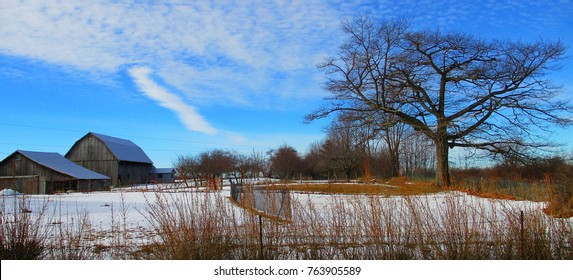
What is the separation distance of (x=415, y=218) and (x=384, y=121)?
82.1ft

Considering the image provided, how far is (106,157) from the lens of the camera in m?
60.8

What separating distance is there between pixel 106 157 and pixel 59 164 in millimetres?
9620

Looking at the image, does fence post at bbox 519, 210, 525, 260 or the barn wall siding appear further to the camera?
the barn wall siding

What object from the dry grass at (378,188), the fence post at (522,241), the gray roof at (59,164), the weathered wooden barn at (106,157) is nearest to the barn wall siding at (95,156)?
the weathered wooden barn at (106,157)

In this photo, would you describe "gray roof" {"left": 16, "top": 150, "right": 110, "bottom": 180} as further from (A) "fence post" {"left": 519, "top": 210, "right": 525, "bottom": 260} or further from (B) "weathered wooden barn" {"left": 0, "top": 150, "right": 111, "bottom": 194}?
(A) "fence post" {"left": 519, "top": 210, "right": 525, "bottom": 260}

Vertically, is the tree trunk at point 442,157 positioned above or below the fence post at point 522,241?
above

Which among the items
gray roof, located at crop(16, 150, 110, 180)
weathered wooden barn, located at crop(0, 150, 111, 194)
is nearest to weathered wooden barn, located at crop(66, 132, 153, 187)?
gray roof, located at crop(16, 150, 110, 180)

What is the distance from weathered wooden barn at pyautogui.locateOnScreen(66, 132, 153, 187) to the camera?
2382 inches

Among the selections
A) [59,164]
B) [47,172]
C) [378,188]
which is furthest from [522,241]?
[59,164]

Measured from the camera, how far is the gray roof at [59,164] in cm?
4888

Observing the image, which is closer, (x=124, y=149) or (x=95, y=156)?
(x=95, y=156)

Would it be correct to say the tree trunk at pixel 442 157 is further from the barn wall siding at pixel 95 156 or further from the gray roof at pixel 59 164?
the barn wall siding at pixel 95 156

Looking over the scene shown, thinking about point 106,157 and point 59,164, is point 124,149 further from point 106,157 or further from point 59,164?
point 59,164

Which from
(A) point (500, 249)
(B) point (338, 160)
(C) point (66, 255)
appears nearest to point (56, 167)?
(B) point (338, 160)
